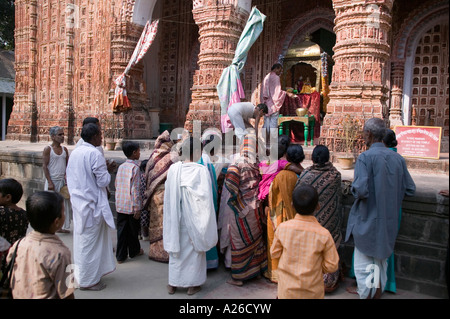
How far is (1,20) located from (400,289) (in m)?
24.0

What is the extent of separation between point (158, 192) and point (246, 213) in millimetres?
1172

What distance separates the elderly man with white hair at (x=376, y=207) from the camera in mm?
3105

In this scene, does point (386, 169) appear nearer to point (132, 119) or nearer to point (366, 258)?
point (366, 258)

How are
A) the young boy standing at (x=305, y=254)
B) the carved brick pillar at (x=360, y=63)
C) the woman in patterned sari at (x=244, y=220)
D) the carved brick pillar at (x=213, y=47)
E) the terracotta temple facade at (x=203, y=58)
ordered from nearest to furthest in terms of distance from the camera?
the young boy standing at (x=305, y=254), the woman in patterned sari at (x=244, y=220), the carved brick pillar at (x=360, y=63), the terracotta temple facade at (x=203, y=58), the carved brick pillar at (x=213, y=47)

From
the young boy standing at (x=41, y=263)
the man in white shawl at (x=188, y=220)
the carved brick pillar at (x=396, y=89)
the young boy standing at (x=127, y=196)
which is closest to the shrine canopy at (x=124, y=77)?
the young boy standing at (x=127, y=196)

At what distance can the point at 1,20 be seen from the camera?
2047 cm

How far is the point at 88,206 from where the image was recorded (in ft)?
11.3

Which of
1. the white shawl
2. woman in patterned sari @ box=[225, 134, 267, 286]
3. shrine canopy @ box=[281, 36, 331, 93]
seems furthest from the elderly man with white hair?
shrine canopy @ box=[281, 36, 331, 93]

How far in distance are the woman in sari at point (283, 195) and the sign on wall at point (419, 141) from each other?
2204mm

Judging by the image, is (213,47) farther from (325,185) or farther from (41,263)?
(41,263)

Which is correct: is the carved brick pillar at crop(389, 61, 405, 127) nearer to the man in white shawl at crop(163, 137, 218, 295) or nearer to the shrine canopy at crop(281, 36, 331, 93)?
the shrine canopy at crop(281, 36, 331, 93)

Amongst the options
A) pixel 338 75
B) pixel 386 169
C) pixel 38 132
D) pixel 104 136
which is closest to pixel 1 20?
pixel 38 132

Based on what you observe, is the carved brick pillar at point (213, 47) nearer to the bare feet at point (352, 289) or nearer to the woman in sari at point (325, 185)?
the woman in sari at point (325, 185)

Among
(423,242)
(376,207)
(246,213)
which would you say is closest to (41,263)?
(246,213)
